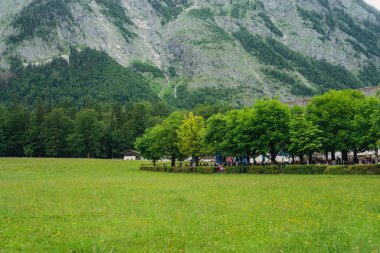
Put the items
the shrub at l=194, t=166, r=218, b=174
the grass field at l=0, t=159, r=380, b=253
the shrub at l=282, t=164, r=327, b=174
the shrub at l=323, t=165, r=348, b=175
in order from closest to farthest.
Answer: the grass field at l=0, t=159, r=380, b=253
the shrub at l=323, t=165, r=348, b=175
the shrub at l=282, t=164, r=327, b=174
the shrub at l=194, t=166, r=218, b=174

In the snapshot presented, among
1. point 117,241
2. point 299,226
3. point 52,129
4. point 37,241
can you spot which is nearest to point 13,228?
point 37,241

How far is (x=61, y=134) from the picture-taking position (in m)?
152

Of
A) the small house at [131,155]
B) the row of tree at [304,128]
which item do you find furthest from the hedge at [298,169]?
the small house at [131,155]

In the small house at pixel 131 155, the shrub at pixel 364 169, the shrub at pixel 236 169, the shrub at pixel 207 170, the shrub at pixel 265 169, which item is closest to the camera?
the shrub at pixel 364 169

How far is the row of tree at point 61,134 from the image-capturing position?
149125 mm

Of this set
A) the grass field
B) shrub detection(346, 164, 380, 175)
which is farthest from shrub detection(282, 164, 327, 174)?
the grass field

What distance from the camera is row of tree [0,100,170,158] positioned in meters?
149

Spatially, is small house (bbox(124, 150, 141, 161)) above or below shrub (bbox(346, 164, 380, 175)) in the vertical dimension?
above

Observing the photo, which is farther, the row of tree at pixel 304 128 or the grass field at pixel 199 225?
the row of tree at pixel 304 128

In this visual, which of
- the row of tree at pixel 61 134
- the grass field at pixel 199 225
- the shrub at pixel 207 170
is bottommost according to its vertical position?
the grass field at pixel 199 225

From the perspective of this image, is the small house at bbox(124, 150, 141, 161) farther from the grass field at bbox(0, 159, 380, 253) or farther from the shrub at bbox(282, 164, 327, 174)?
the grass field at bbox(0, 159, 380, 253)

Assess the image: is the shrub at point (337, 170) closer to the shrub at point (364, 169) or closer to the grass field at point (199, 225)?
the shrub at point (364, 169)

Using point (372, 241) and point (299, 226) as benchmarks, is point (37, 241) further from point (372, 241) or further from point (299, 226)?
point (372, 241)

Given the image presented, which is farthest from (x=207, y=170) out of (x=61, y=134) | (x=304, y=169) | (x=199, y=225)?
(x=61, y=134)
